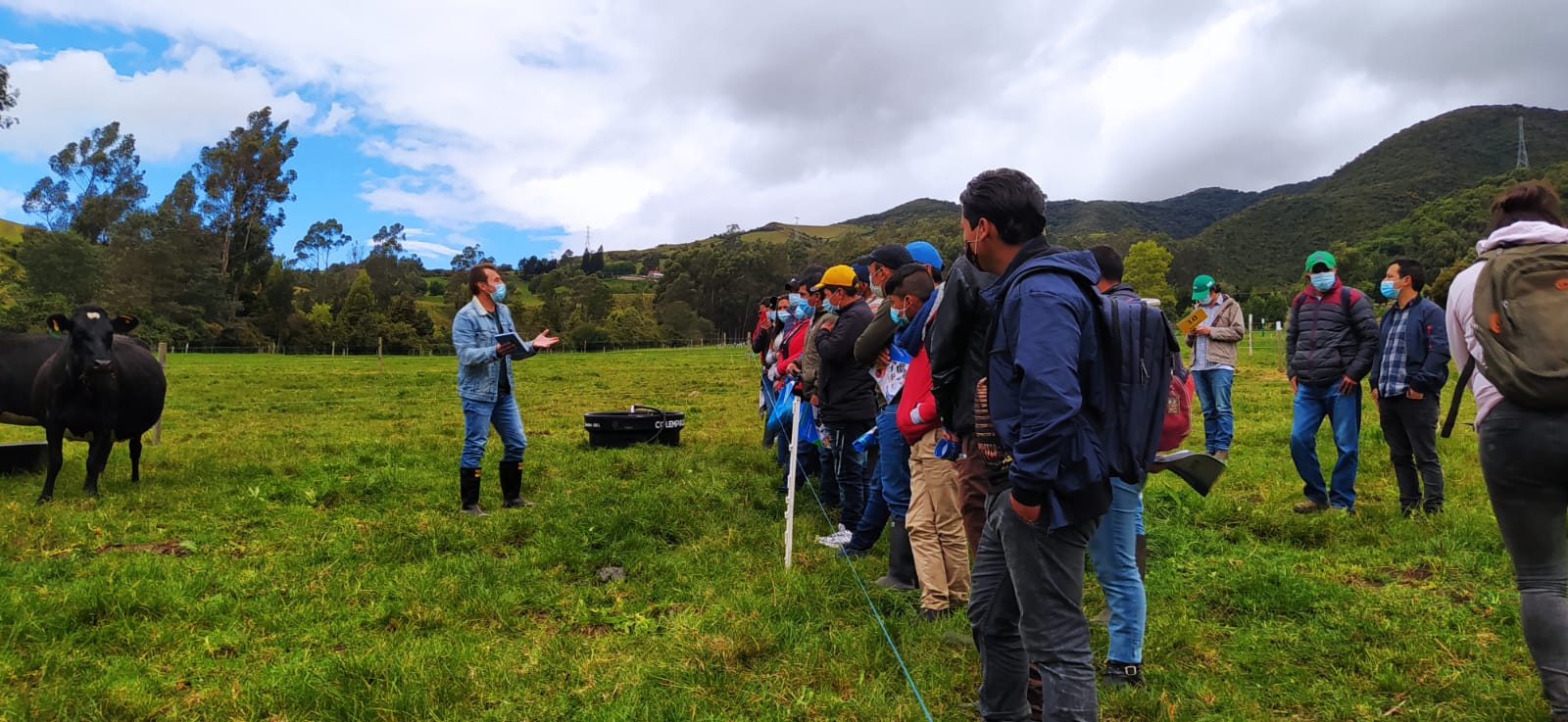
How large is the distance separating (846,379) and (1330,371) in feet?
13.4

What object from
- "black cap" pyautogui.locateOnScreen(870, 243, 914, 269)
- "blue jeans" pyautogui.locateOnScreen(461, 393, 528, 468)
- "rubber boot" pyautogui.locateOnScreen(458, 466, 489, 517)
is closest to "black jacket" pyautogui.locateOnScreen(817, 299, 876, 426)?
"black cap" pyautogui.locateOnScreen(870, 243, 914, 269)

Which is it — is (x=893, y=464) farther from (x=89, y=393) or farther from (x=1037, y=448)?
(x=89, y=393)

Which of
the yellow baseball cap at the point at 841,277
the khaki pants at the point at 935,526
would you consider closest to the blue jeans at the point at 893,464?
the khaki pants at the point at 935,526

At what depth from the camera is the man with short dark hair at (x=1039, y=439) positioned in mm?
2275

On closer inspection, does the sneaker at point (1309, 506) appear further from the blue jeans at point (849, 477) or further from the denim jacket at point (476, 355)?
the denim jacket at point (476, 355)

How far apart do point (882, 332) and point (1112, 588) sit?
1867 mm

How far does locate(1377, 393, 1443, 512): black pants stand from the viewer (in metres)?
5.89

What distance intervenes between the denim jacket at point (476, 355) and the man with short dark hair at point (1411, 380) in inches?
273

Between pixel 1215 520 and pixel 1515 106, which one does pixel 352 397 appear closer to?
pixel 1215 520

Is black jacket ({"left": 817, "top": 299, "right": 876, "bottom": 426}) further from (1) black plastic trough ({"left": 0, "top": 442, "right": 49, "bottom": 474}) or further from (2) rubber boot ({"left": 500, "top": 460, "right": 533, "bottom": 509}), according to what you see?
(1) black plastic trough ({"left": 0, "top": 442, "right": 49, "bottom": 474})

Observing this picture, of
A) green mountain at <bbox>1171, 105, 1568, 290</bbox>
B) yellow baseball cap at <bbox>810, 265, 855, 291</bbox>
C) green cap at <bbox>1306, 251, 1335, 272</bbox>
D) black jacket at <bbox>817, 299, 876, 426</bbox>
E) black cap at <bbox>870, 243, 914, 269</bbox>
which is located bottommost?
black jacket at <bbox>817, 299, 876, 426</bbox>

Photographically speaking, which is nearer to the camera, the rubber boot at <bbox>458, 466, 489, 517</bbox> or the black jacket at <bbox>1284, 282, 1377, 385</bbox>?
the black jacket at <bbox>1284, 282, 1377, 385</bbox>

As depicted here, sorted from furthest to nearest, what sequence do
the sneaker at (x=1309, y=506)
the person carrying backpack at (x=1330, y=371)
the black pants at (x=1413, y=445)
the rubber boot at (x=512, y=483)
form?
the rubber boot at (x=512, y=483)
the sneaker at (x=1309, y=506)
the person carrying backpack at (x=1330, y=371)
the black pants at (x=1413, y=445)

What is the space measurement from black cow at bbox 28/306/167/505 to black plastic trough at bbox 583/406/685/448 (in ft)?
15.7
